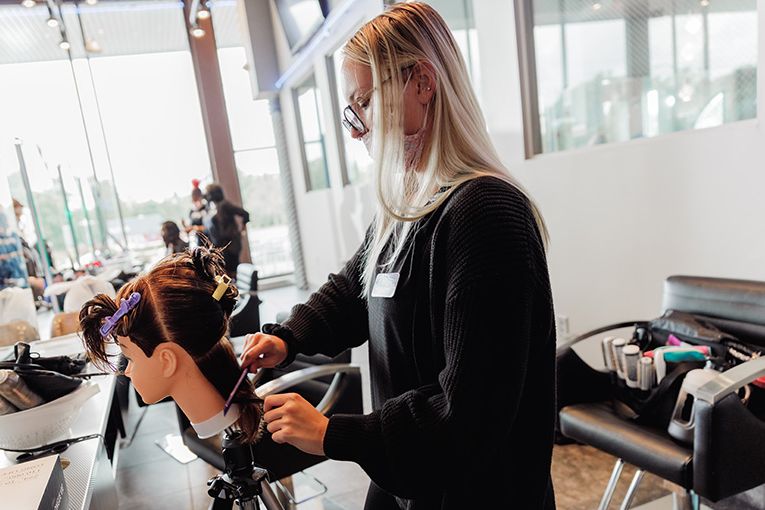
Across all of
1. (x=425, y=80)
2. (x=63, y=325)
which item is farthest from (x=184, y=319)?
(x=63, y=325)

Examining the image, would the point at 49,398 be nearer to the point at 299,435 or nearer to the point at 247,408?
the point at 247,408

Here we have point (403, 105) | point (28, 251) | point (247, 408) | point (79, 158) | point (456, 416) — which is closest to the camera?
point (456, 416)

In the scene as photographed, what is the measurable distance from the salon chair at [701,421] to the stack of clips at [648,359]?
0.11 metres

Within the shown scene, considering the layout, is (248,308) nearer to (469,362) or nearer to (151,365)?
(151,365)

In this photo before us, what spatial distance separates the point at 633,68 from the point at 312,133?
5138 mm

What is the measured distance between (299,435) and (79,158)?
7.34 meters

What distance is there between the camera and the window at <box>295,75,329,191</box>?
21.4ft

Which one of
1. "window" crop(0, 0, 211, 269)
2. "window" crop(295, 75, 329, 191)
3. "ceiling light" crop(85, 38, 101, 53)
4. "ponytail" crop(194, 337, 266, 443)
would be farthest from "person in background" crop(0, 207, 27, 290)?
"ceiling light" crop(85, 38, 101, 53)

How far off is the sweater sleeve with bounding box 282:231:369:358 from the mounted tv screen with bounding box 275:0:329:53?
14.9ft

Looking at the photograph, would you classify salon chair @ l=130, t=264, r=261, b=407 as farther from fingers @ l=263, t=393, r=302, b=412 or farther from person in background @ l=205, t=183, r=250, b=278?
fingers @ l=263, t=393, r=302, b=412

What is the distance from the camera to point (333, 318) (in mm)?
1100

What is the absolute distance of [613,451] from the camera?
5.47ft

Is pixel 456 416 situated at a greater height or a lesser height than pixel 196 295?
lesser

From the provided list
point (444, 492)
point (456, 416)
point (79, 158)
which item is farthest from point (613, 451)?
point (79, 158)
